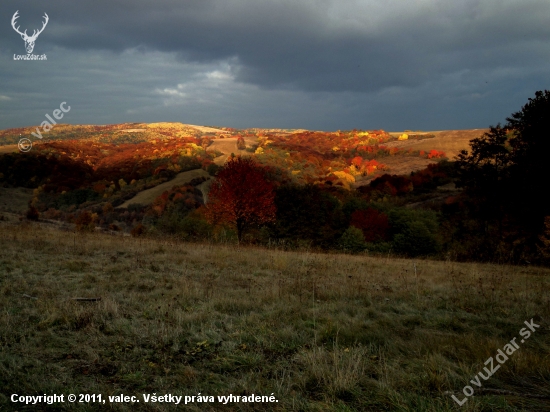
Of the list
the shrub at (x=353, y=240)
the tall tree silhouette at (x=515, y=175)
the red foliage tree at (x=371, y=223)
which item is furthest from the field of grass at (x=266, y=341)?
the red foliage tree at (x=371, y=223)

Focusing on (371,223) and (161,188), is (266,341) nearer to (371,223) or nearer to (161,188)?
(371,223)

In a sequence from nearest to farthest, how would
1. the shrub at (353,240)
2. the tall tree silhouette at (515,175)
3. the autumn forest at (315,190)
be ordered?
1. the tall tree silhouette at (515,175)
2. the autumn forest at (315,190)
3. the shrub at (353,240)

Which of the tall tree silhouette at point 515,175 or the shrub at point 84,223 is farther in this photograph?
the shrub at point 84,223

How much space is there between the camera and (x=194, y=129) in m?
180

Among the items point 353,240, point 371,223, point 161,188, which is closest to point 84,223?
point 161,188

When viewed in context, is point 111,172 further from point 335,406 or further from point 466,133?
point 466,133

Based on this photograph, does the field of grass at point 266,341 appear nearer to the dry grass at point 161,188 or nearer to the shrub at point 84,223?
the shrub at point 84,223

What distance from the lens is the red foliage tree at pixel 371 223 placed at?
46.9 m

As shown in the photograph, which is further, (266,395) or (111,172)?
(111,172)

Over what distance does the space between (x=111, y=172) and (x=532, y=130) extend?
92058 mm

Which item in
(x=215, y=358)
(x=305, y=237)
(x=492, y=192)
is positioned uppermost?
(x=492, y=192)

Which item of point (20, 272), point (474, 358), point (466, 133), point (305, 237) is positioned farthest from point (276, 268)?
point (466, 133)

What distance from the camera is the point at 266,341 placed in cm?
491

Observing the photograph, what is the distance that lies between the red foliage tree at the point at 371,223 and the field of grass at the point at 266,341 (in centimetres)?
3783
